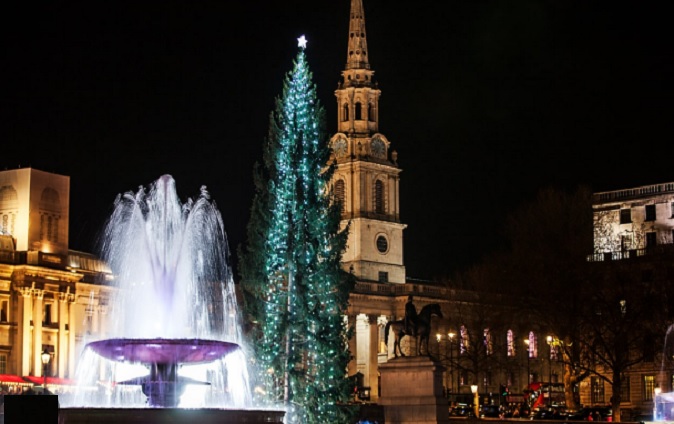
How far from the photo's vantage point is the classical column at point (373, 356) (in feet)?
400

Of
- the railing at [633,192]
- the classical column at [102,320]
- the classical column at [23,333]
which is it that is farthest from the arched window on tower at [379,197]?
the classical column at [23,333]

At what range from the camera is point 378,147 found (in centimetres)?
13138

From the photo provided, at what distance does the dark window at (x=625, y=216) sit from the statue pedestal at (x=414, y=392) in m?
58.5

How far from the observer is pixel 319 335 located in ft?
161

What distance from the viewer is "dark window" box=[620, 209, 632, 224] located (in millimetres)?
104750

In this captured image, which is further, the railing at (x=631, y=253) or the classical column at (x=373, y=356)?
the classical column at (x=373, y=356)

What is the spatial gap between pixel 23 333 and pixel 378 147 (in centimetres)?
4654

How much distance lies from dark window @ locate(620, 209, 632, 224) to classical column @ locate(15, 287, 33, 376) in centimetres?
4593

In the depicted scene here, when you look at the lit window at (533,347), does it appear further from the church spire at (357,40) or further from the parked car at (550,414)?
the parked car at (550,414)

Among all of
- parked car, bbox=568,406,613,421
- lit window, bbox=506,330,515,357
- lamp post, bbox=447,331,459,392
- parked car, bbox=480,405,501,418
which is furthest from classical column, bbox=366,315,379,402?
parked car, bbox=568,406,613,421

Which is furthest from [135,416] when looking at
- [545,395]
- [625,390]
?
[625,390]

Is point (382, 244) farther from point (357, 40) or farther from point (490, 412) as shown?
point (490, 412)

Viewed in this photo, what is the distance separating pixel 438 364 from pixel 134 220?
46.4 ft

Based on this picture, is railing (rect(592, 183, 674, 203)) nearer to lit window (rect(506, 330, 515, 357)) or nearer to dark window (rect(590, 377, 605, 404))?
lit window (rect(506, 330, 515, 357))
